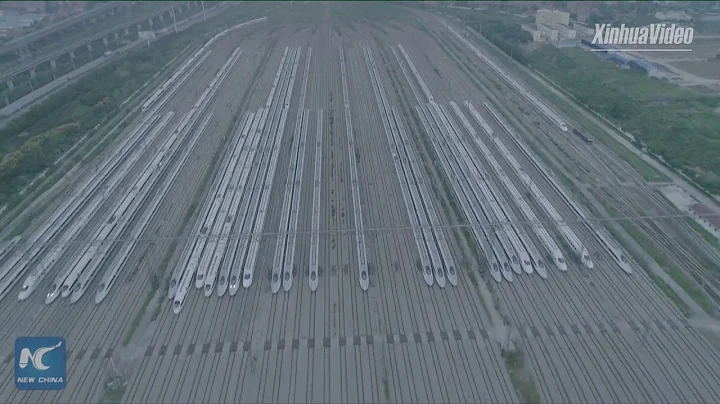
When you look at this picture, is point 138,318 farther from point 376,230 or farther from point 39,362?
point 376,230

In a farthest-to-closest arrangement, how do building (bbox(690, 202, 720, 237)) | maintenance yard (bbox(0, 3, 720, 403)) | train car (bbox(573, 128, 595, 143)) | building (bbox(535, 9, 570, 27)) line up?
1. building (bbox(535, 9, 570, 27))
2. train car (bbox(573, 128, 595, 143))
3. building (bbox(690, 202, 720, 237))
4. maintenance yard (bbox(0, 3, 720, 403))

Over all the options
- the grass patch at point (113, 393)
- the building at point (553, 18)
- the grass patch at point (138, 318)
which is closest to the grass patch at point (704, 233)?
the grass patch at point (138, 318)

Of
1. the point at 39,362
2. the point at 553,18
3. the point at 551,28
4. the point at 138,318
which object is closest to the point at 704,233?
the point at 138,318

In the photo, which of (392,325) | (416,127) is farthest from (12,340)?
(416,127)

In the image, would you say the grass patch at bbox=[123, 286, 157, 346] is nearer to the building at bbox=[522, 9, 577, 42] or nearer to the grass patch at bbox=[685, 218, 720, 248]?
the grass patch at bbox=[685, 218, 720, 248]

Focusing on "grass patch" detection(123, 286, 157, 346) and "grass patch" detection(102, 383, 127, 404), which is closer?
"grass patch" detection(102, 383, 127, 404)

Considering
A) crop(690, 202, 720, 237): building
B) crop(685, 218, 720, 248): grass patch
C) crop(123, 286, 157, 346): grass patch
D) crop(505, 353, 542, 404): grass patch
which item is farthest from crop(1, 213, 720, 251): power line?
crop(505, 353, 542, 404): grass patch
